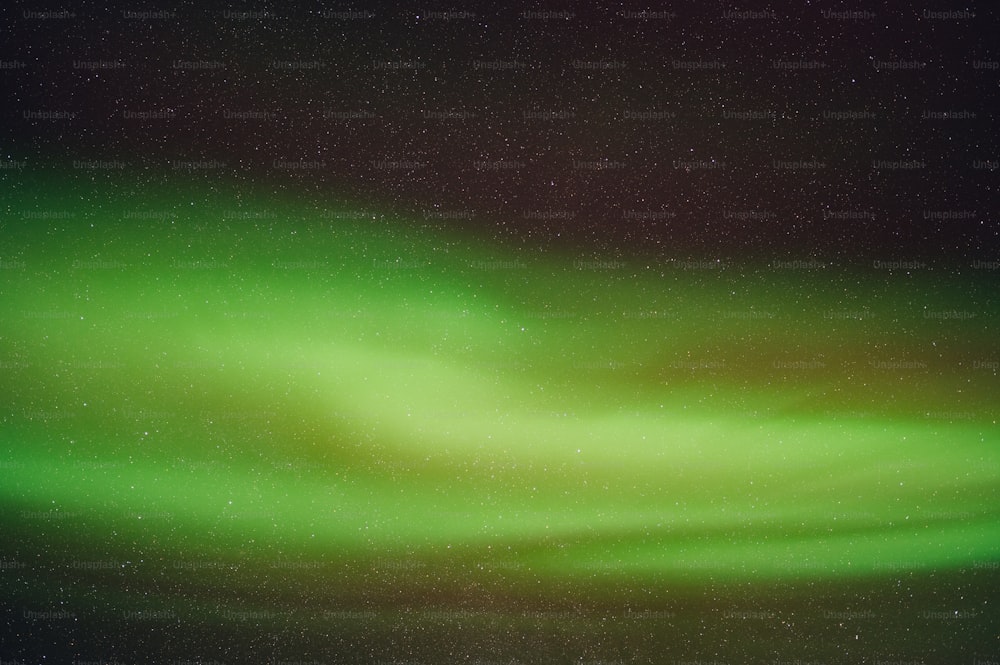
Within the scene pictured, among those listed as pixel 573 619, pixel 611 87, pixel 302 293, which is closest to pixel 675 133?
pixel 611 87

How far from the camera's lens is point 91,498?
40.4 inches

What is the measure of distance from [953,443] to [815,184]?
35cm

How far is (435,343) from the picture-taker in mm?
1027

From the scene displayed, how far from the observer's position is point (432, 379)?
3.37 ft

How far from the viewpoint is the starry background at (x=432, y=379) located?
3.36 feet

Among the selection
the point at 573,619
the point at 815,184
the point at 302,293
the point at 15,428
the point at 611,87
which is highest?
the point at 611,87

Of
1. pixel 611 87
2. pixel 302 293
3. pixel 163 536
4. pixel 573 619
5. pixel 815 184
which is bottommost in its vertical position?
pixel 573 619

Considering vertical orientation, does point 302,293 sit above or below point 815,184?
below

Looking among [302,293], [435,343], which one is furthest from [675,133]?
[302,293]

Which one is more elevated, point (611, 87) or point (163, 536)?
point (611, 87)

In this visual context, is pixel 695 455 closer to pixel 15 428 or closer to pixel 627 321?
pixel 627 321

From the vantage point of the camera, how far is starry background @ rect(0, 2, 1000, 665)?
102 centimetres

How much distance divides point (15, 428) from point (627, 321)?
2.45 feet

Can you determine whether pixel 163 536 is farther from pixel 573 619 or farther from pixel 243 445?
pixel 573 619
